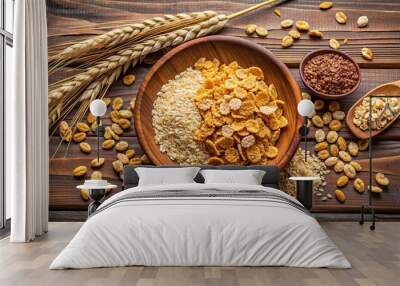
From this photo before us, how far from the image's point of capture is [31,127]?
5.10 meters

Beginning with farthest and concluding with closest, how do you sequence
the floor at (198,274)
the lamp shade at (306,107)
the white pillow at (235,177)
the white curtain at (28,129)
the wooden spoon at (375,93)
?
the wooden spoon at (375,93)
the lamp shade at (306,107)
the white pillow at (235,177)
the white curtain at (28,129)
the floor at (198,274)

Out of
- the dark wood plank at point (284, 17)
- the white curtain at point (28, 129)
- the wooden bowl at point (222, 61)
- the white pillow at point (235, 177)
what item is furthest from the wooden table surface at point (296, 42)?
the white pillow at point (235, 177)

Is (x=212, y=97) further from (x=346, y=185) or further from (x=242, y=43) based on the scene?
(x=346, y=185)

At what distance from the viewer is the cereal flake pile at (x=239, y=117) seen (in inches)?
230

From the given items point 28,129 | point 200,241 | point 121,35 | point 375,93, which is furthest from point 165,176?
point 375,93

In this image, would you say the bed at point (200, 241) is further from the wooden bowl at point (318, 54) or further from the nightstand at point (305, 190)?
the wooden bowl at point (318, 54)

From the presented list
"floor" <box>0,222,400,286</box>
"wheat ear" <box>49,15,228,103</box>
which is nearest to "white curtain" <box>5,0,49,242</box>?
"floor" <box>0,222,400,286</box>

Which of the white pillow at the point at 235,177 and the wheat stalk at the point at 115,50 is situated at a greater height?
the wheat stalk at the point at 115,50

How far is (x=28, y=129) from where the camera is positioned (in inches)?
198

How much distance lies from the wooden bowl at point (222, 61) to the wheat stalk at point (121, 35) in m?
0.32

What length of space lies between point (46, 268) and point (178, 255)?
87 centimetres

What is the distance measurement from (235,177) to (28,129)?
6.40 feet

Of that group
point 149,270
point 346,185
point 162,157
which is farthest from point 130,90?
point 149,270

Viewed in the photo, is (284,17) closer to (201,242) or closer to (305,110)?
(305,110)
